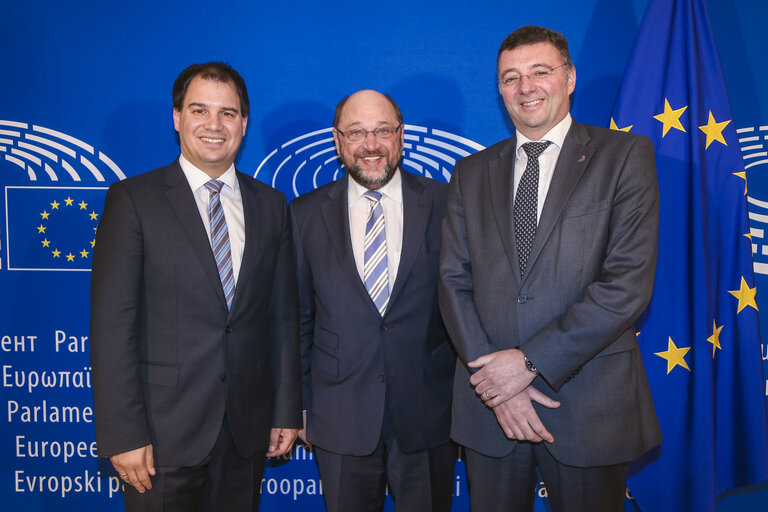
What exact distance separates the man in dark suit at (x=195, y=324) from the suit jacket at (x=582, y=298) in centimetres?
75

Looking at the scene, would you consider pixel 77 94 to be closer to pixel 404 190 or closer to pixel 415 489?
pixel 404 190

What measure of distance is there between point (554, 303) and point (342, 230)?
0.90m

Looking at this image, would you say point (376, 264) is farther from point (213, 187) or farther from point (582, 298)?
point (582, 298)

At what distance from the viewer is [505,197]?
6.46 feet

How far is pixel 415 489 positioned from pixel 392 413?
0.34 m

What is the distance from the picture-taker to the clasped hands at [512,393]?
1.82 meters

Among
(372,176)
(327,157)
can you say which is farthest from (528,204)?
(327,157)

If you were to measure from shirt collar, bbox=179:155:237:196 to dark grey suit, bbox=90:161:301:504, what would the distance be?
5cm

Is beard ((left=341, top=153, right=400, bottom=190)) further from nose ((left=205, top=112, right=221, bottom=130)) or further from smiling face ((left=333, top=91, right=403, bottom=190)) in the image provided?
nose ((left=205, top=112, right=221, bottom=130))

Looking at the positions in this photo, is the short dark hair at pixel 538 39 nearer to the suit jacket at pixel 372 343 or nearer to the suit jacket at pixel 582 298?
the suit jacket at pixel 582 298

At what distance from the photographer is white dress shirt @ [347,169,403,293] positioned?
228 centimetres

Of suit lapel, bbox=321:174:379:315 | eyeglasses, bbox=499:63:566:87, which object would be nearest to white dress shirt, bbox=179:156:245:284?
suit lapel, bbox=321:174:379:315

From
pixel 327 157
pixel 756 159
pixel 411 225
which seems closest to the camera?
pixel 411 225

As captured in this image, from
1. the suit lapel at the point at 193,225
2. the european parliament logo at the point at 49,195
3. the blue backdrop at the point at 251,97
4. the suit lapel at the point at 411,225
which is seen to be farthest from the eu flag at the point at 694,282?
the european parliament logo at the point at 49,195
